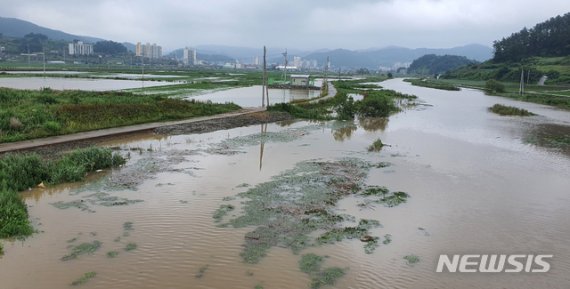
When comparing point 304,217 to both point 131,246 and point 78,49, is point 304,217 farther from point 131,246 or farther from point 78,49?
point 78,49

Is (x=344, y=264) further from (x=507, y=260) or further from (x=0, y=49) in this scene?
(x=0, y=49)

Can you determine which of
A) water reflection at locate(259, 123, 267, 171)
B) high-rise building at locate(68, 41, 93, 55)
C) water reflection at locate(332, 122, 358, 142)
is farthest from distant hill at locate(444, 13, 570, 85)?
high-rise building at locate(68, 41, 93, 55)

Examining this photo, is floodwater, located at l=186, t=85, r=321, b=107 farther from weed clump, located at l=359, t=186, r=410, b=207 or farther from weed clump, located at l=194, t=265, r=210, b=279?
weed clump, located at l=194, t=265, r=210, b=279

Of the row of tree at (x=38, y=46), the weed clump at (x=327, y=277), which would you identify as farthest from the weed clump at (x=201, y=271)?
the row of tree at (x=38, y=46)

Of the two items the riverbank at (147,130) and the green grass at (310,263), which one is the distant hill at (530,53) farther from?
the green grass at (310,263)

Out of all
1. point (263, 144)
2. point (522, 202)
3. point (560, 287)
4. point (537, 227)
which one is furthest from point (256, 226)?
point (263, 144)
